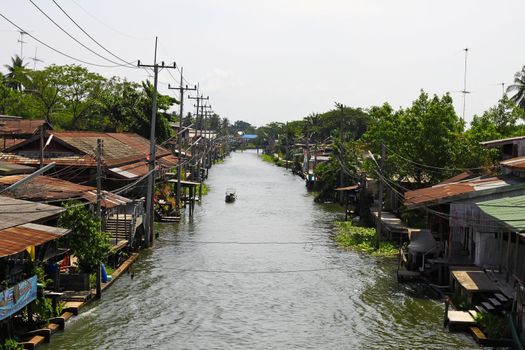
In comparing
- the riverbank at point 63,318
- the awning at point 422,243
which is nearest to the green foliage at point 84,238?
the riverbank at point 63,318

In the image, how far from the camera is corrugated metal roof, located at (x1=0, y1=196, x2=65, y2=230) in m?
19.9

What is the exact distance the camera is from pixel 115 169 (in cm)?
4247

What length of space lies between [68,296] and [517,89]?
213ft

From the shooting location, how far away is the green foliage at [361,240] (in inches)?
1587

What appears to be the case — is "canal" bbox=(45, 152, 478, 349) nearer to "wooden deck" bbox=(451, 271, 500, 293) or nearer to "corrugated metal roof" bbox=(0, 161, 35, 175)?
"wooden deck" bbox=(451, 271, 500, 293)

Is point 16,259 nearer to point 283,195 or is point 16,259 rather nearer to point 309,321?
point 309,321

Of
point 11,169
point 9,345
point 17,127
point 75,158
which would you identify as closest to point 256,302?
point 9,345

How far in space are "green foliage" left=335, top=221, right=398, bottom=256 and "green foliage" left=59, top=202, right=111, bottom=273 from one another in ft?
65.7

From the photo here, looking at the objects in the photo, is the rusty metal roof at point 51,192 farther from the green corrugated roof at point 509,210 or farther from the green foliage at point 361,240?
the green corrugated roof at point 509,210

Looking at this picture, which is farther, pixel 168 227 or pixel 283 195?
pixel 283 195

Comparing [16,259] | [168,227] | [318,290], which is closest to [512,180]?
[318,290]

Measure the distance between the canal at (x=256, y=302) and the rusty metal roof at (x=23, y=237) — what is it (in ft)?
12.7

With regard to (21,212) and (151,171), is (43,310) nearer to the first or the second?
(21,212)

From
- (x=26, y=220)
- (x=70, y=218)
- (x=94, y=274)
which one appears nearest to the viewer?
(x=26, y=220)
